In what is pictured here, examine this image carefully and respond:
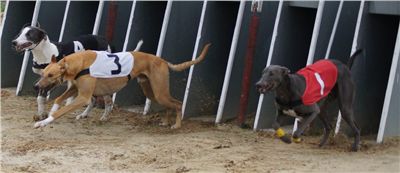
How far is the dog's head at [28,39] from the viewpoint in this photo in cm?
750

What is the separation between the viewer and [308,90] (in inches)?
243

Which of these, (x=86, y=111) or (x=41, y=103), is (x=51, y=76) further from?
(x=86, y=111)

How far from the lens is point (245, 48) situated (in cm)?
785

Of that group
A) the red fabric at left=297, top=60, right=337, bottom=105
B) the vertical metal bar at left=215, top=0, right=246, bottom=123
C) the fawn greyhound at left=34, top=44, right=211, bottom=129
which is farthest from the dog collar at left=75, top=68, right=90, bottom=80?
the red fabric at left=297, top=60, right=337, bottom=105

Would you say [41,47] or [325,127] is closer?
[325,127]

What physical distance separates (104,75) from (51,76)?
2.05ft

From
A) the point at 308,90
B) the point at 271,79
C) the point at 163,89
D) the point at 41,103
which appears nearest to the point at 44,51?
the point at 41,103

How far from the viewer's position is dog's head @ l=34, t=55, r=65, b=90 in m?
6.70

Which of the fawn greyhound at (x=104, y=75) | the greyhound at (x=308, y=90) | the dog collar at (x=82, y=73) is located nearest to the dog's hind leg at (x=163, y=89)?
the fawn greyhound at (x=104, y=75)

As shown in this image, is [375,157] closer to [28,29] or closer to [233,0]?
[233,0]

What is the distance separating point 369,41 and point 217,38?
194 centimetres

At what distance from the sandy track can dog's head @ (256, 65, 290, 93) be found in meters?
0.65

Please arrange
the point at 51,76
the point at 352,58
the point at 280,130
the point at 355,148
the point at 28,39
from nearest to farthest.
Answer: the point at 280,130 → the point at 355,148 → the point at 352,58 → the point at 51,76 → the point at 28,39

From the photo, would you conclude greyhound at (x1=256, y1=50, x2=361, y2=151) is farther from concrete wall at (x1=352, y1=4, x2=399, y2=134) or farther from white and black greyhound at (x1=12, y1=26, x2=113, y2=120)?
white and black greyhound at (x1=12, y1=26, x2=113, y2=120)
